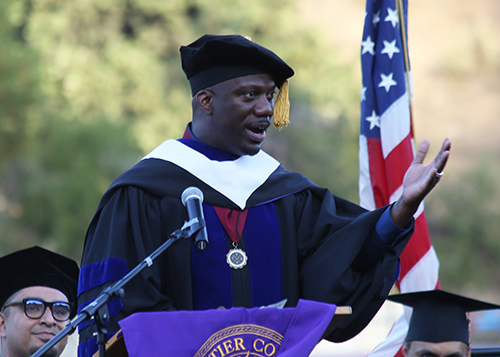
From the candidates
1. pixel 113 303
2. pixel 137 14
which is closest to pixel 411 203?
pixel 113 303

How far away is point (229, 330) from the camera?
86.3 inches

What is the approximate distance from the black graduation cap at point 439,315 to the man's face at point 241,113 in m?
1.28

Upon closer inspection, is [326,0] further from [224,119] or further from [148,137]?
[224,119]

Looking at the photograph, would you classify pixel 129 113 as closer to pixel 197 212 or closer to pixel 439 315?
pixel 439 315

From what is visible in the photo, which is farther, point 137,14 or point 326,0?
point 326,0

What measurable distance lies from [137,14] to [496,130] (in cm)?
1965

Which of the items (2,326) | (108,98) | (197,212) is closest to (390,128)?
(197,212)

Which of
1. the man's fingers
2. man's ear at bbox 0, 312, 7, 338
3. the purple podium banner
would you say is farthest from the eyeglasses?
the man's fingers

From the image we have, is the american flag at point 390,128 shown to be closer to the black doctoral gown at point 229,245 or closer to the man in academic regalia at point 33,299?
the black doctoral gown at point 229,245

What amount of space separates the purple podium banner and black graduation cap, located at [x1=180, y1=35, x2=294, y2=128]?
130cm

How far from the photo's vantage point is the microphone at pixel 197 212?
2.37 m

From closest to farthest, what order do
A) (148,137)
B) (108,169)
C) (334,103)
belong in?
(108,169)
(148,137)
(334,103)

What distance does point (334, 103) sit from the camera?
23391mm

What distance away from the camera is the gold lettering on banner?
2.15 m
